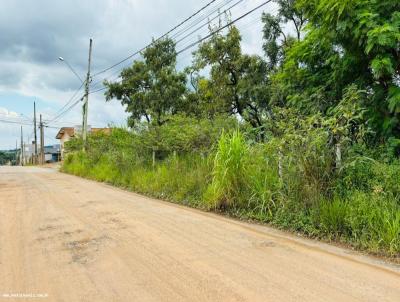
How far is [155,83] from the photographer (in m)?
23.4

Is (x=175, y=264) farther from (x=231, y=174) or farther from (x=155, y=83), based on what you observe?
(x=155, y=83)

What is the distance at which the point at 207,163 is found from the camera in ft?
32.5

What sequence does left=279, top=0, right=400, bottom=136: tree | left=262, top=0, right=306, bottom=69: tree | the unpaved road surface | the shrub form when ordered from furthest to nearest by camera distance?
left=262, top=0, right=306, bottom=69: tree < left=279, top=0, right=400, bottom=136: tree < the shrub < the unpaved road surface

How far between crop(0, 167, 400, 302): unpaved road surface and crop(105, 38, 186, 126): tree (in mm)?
15859

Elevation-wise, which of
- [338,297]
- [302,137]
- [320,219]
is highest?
[302,137]

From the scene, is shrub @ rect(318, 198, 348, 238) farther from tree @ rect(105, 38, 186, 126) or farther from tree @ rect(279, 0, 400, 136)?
tree @ rect(105, 38, 186, 126)

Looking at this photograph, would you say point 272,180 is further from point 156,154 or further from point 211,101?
point 211,101

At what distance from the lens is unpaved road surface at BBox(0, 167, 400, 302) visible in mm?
3967

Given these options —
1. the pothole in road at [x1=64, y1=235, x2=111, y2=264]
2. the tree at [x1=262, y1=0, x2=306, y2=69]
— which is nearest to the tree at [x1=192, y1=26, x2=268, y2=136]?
the tree at [x1=262, y1=0, x2=306, y2=69]

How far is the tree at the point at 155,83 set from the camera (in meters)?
23.1

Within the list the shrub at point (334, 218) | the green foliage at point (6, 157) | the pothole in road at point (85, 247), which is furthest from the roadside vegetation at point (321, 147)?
the green foliage at point (6, 157)

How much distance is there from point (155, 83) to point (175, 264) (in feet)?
63.9

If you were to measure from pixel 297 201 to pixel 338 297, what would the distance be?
3037 mm

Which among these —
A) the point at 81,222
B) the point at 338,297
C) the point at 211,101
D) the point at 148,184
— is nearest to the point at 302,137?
the point at 338,297
